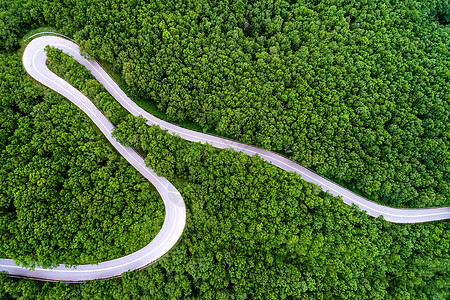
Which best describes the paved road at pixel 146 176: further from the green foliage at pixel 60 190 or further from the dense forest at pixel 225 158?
the green foliage at pixel 60 190

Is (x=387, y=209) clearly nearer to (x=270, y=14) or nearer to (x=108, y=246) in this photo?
(x=270, y=14)

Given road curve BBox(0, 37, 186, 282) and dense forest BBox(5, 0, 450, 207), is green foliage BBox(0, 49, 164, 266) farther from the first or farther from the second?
dense forest BBox(5, 0, 450, 207)

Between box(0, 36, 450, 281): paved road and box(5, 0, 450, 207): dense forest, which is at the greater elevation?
box(5, 0, 450, 207): dense forest

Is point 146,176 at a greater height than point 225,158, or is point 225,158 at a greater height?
point 225,158

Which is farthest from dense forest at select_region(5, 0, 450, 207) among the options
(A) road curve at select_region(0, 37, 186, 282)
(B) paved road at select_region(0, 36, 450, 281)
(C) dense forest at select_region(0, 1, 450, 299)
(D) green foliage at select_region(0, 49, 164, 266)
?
(D) green foliage at select_region(0, 49, 164, 266)

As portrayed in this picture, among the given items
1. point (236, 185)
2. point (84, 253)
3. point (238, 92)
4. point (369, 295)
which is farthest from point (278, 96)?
point (84, 253)

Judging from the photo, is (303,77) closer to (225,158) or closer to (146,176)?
(225,158)

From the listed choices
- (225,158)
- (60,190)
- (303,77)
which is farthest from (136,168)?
(303,77)
